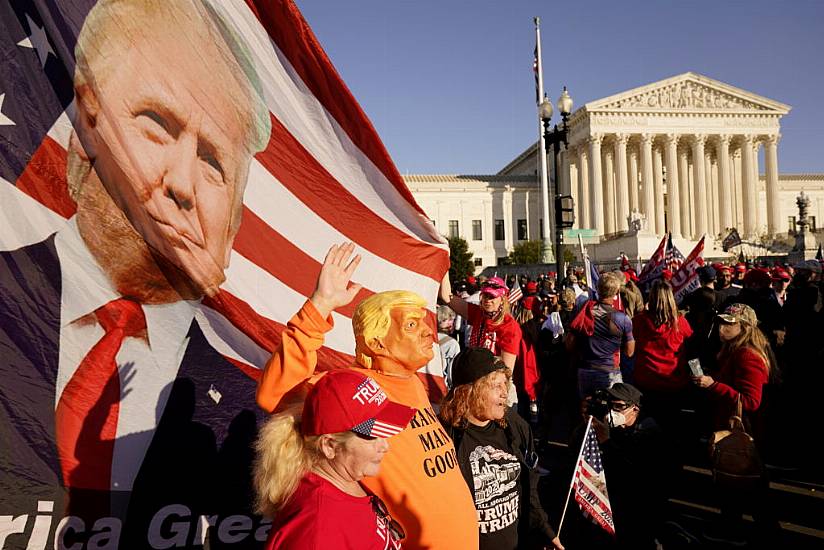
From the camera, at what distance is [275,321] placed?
3.29 metres

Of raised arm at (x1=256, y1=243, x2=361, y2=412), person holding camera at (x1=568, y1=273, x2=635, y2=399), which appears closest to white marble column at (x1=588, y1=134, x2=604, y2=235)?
person holding camera at (x1=568, y1=273, x2=635, y2=399)

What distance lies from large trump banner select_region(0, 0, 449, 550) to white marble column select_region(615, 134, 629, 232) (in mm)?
60443

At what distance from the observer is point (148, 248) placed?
9.46 ft

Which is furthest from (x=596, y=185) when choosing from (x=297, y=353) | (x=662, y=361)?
(x=297, y=353)

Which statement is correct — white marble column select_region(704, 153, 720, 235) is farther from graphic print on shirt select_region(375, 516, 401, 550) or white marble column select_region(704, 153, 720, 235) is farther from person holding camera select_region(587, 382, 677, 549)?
graphic print on shirt select_region(375, 516, 401, 550)

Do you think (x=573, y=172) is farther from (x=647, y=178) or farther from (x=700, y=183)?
(x=700, y=183)

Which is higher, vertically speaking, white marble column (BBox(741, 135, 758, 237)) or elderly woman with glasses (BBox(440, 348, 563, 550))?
white marble column (BBox(741, 135, 758, 237))

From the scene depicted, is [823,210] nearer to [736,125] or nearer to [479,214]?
[736,125]

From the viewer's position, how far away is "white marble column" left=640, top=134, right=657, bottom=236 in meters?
59.8

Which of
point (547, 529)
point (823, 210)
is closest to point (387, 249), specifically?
point (547, 529)

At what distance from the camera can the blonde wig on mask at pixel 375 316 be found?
2.54 meters

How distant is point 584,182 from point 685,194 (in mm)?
10278

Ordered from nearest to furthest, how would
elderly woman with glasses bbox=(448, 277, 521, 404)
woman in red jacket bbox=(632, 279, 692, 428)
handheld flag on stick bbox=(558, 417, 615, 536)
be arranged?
1. handheld flag on stick bbox=(558, 417, 615, 536)
2. elderly woman with glasses bbox=(448, 277, 521, 404)
3. woman in red jacket bbox=(632, 279, 692, 428)

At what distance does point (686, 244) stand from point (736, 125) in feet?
59.4
